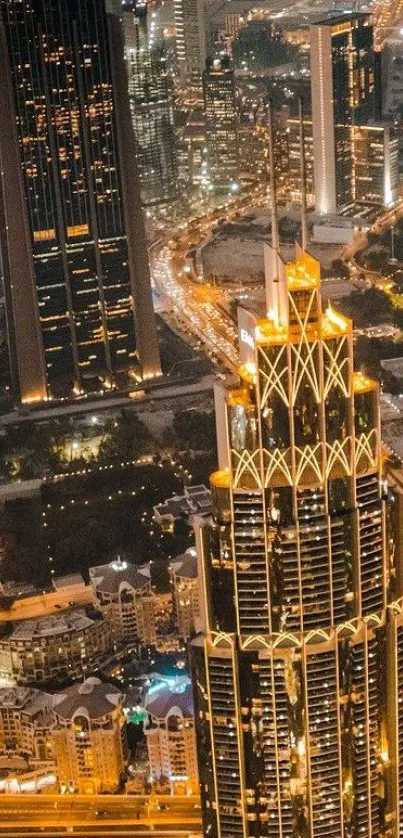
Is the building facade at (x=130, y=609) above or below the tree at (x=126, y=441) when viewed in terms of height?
below

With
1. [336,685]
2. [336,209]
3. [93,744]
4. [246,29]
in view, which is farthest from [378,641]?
[246,29]

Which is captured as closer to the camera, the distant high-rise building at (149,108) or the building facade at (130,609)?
the building facade at (130,609)

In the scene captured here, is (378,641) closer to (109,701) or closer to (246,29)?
(109,701)

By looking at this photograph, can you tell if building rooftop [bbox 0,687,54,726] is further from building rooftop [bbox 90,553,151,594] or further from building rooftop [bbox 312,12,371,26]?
building rooftop [bbox 312,12,371,26]

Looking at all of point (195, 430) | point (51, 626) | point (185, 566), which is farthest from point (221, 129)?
point (51, 626)

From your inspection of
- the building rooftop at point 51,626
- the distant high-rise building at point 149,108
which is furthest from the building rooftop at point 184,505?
the distant high-rise building at point 149,108

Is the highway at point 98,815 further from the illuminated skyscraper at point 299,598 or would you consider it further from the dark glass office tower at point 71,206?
the dark glass office tower at point 71,206

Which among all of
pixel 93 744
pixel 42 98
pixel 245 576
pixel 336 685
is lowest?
pixel 93 744
